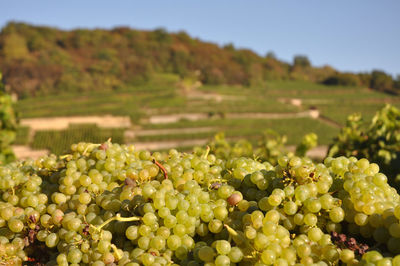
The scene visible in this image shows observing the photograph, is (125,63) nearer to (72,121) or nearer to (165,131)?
(72,121)

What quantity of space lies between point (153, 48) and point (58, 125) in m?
40.5

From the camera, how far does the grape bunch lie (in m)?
1.27

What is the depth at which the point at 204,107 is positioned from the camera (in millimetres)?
44125

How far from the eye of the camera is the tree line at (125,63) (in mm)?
54281

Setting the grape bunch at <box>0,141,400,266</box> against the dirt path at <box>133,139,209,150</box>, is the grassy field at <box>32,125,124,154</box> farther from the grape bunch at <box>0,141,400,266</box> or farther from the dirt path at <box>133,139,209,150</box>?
the grape bunch at <box>0,141,400,266</box>

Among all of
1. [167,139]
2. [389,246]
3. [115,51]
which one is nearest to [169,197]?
[389,246]

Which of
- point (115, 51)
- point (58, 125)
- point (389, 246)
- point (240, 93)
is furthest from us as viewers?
point (115, 51)

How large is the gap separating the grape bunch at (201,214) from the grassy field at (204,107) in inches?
1157

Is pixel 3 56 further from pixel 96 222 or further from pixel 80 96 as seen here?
pixel 96 222

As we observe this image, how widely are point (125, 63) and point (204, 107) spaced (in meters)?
26.2

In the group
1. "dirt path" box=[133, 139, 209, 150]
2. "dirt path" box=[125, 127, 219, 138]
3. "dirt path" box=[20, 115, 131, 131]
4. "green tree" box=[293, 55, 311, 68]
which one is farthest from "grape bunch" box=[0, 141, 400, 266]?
"green tree" box=[293, 55, 311, 68]

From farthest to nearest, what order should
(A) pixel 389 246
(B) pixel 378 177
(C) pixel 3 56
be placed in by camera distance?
(C) pixel 3 56, (B) pixel 378 177, (A) pixel 389 246

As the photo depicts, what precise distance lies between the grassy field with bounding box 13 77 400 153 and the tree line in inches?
139

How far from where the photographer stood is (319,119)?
43531mm
